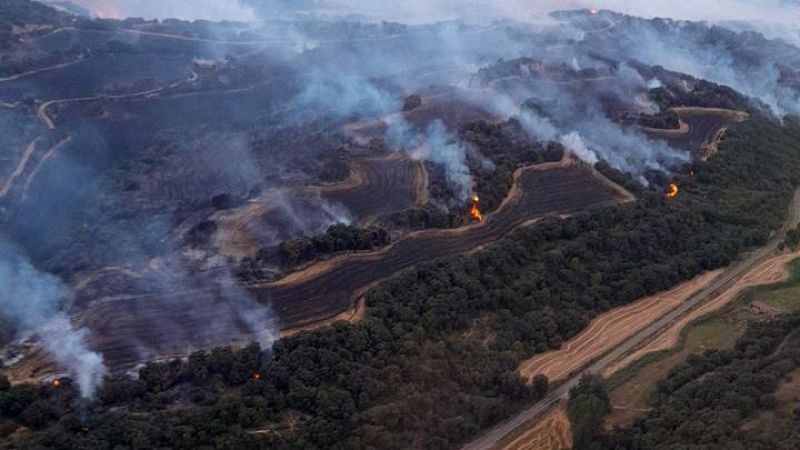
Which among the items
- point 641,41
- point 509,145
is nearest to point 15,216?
point 509,145

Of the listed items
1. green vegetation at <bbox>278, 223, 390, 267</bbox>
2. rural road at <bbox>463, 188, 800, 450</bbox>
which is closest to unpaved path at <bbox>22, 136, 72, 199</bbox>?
green vegetation at <bbox>278, 223, 390, 267</bbox>

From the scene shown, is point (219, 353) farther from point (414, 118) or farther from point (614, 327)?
point (414, 118)

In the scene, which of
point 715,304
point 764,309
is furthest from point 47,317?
point 764,309

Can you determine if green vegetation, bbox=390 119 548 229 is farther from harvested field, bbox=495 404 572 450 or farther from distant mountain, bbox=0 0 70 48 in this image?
distant mountain, bbox=0 0 70 48

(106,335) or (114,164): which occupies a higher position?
(114,164)

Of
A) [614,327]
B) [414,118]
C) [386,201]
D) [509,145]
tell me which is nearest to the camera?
[614,327]

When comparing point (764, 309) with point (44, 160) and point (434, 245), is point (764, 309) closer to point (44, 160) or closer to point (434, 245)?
point (434, 245)

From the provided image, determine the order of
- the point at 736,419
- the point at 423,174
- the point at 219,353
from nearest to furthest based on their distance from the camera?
the point at 736,419 < the point at 219,353 < the point at 423,174
